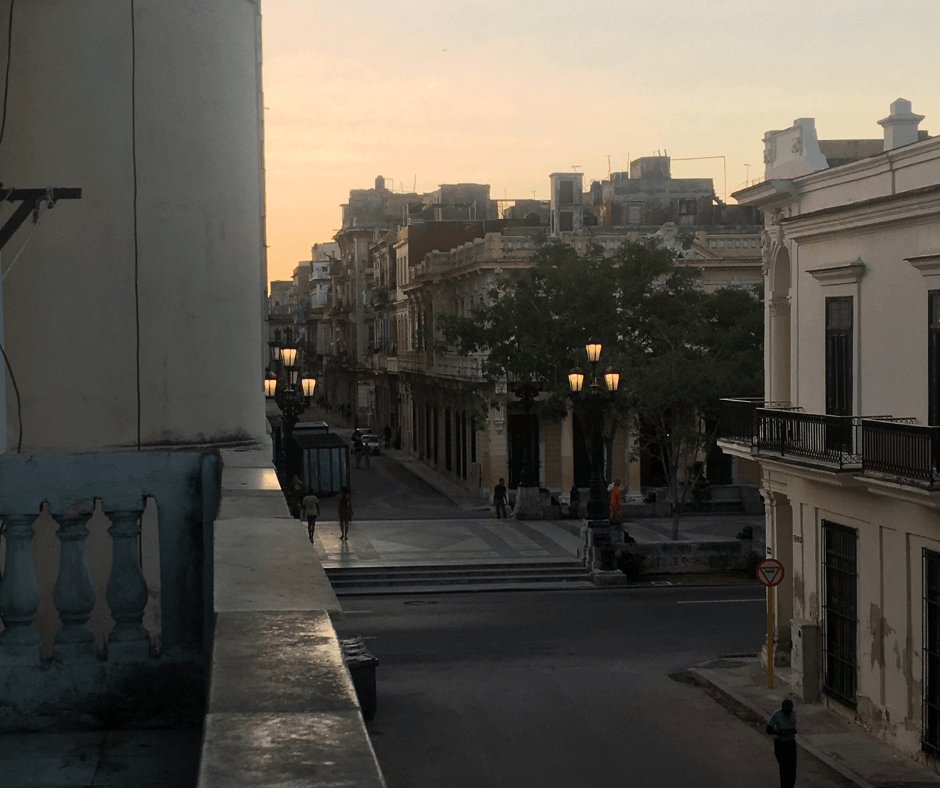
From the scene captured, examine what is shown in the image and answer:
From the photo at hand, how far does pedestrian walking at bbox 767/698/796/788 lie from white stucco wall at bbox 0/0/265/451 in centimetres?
879

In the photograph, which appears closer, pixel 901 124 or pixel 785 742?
pixel 785 742

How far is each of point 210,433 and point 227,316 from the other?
80cm

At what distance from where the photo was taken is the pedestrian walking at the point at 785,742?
603 inches

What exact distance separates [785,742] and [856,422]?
4931 millimetres

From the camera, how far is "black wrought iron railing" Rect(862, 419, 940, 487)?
1559 centimetres

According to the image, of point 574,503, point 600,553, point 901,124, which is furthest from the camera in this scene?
point 574,503

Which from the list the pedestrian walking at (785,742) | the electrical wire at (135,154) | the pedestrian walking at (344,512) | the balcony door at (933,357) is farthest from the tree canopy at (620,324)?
the electrical wire at (135,154)

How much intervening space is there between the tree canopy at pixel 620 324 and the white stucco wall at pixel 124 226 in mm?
26769

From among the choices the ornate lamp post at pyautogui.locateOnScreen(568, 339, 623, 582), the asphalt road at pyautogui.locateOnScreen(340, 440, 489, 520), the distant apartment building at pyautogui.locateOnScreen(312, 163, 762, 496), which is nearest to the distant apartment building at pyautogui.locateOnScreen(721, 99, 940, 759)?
the ornate lamp post at pyautogui.locateOnScreen(568, 339, 623, 582)

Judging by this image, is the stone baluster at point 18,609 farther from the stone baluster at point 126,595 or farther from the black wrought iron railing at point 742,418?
the black wrought iron railing at point 742,418

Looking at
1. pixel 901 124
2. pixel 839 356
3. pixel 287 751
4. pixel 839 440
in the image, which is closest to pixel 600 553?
pixel 839 356

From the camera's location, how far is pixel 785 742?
15.3 m

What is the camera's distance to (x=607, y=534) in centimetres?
3136

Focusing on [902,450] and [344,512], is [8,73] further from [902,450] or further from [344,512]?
[344,512]
